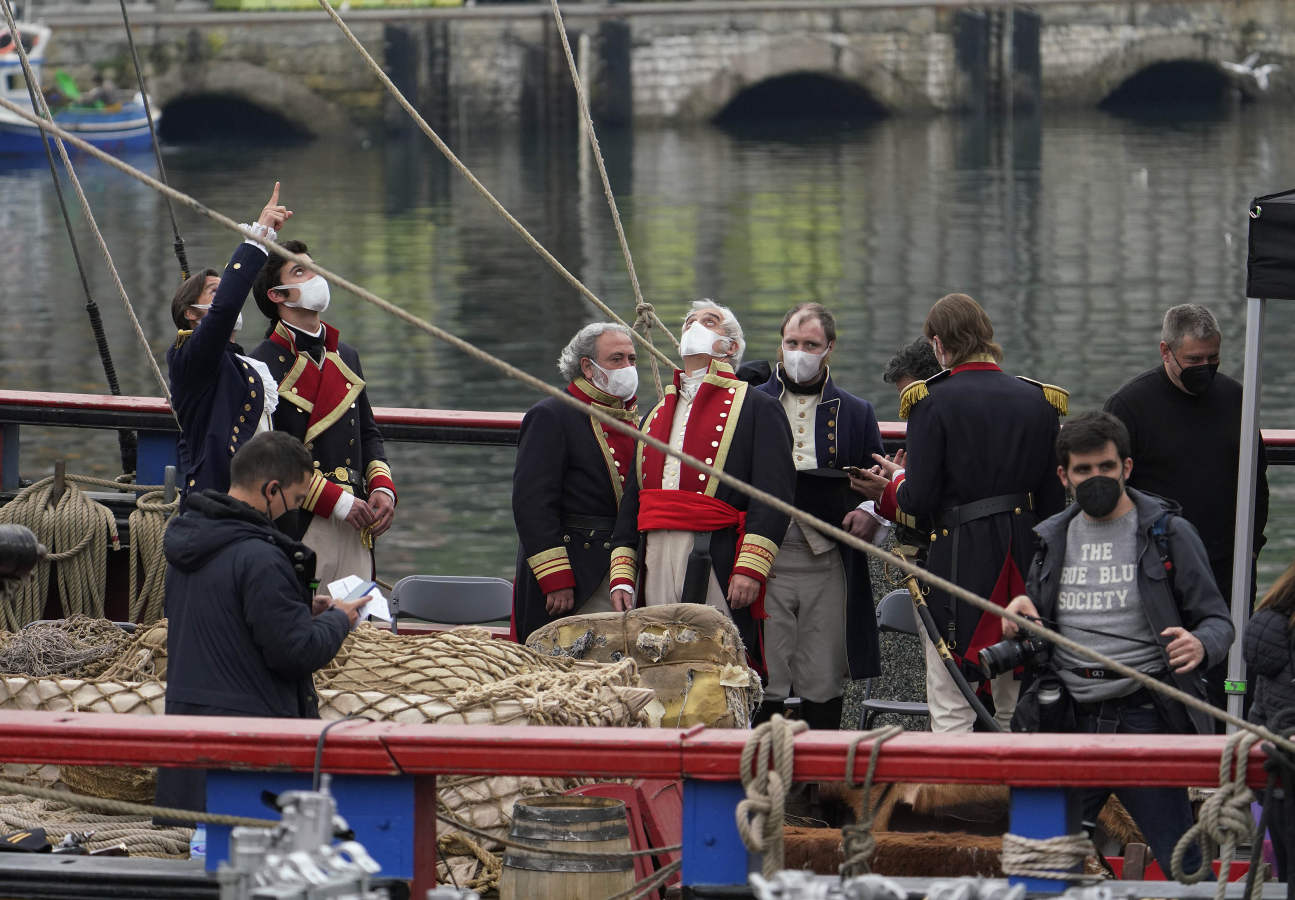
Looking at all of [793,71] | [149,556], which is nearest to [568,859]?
[149,556]

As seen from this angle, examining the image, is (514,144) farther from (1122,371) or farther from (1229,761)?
(1229,761)

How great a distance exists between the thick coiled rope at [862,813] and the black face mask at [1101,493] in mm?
999

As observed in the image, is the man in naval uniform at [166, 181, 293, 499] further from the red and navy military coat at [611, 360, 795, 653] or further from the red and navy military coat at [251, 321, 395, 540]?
the red and navy military coat at [611, 360, 795, 653]

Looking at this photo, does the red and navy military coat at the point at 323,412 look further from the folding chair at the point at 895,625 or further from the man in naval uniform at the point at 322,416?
the folding chair at the point at 895,625

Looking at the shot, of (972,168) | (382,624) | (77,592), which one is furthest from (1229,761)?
(972,168)

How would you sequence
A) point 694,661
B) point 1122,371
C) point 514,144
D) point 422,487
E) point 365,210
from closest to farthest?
point 694,661
point 422,487
point 1122,371
point 365,210
point 514,144

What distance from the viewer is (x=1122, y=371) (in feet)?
67.3

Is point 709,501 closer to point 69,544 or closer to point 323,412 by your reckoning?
point 323,412

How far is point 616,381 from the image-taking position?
5.84 m

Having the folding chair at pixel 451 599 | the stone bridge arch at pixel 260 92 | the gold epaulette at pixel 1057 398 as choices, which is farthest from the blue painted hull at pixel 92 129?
the gold epaulette at pixel 1057 398

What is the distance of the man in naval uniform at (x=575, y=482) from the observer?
5871mm

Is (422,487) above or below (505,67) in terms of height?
below

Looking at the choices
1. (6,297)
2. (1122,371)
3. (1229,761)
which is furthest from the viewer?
(6,297)

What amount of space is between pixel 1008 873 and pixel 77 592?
3.79 m
